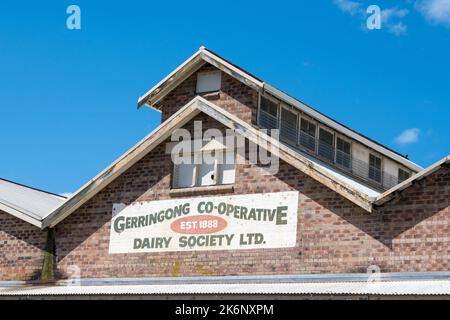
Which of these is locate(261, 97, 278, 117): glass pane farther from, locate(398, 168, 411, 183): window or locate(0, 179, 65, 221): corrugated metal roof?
locate(0, 179, 65, 221): corrugated metal roof

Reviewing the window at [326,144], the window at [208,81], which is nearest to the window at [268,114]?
the window at [208,81]

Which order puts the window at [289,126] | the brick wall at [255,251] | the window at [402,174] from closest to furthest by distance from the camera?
the brick wall at [255,251]
the window at [289,126]
the window at [402,174]

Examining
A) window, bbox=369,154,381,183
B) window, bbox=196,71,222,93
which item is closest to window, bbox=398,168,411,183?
window, bbox=369,154,381,183

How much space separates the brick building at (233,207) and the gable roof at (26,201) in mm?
122

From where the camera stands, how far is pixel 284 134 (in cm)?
2294

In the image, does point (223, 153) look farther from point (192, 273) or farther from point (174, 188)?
point (192, 273)

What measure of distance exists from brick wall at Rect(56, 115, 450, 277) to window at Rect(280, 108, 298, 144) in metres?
2.71

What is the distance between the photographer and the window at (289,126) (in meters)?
22.9

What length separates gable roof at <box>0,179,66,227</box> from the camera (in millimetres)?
22406

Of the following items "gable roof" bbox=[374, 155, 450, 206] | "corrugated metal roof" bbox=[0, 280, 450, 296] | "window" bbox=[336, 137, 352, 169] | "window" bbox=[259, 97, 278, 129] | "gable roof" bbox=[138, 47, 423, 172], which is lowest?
"corrugated metal roof" bbox=[0, 280, 450, 296]

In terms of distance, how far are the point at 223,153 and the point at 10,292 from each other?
6.32 meters

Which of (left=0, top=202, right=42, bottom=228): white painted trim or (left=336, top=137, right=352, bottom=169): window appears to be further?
(left=336, top=137, right=352, bottom=169): window

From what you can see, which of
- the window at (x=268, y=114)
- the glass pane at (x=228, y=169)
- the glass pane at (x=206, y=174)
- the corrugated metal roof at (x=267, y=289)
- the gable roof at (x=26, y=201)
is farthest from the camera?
the window at (x=268, y=114)

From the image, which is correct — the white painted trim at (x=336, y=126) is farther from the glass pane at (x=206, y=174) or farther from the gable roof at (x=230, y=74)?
the glass pane at (x=206, y=174)
